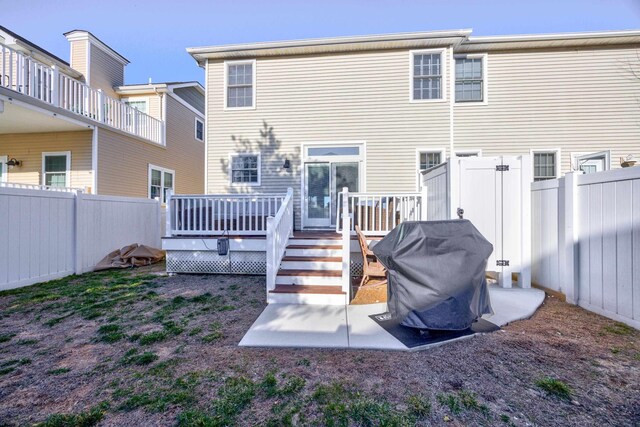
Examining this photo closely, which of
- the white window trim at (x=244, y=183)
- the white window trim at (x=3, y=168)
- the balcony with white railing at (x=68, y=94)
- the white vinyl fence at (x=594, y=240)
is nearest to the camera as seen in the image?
A: the white vinyl fence at (x=594, y=240)

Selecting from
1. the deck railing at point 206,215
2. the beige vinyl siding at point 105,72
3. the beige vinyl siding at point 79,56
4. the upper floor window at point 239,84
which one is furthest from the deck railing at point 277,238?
the beige vinyl siding at point 79,56

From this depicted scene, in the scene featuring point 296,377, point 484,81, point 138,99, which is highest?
point 138,99

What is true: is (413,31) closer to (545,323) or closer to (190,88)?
(545,323)

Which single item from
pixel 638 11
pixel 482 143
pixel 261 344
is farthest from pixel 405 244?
pixel 638 11

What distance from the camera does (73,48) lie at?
11.2 metres

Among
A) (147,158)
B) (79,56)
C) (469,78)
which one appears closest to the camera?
(469,78)

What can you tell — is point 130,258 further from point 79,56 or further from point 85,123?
point 79,56

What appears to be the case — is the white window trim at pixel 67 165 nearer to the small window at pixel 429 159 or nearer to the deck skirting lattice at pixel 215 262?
the deck skirting lattice at pixel 215 262

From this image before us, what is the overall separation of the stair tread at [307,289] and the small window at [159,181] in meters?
9.38

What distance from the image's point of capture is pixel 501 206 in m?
4.80

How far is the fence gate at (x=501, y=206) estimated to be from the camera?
4.77 metres

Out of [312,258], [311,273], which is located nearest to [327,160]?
[312,258]

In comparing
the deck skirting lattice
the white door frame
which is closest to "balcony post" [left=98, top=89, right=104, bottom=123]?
the deck skirting lattice

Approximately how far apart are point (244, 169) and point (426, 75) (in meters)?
5.87
